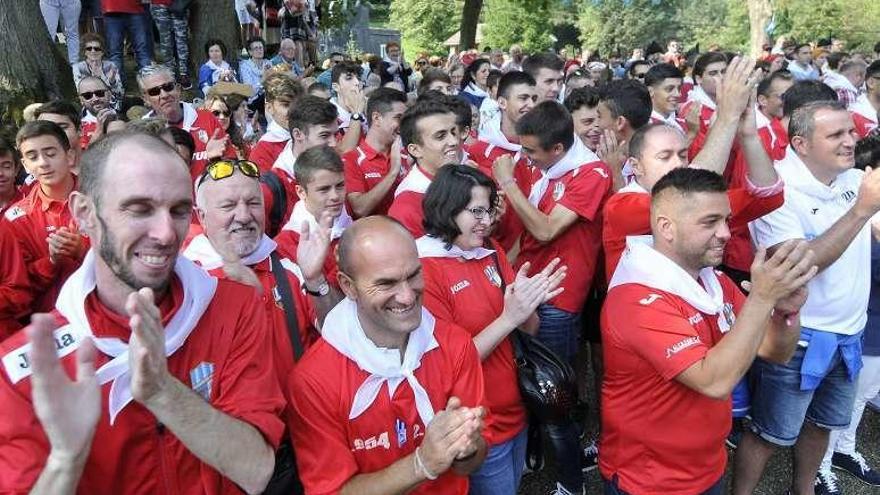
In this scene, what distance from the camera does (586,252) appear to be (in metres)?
4.08

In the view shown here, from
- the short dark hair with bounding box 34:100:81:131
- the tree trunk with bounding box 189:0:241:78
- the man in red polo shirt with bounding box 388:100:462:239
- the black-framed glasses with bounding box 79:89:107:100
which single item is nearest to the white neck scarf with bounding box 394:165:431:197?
the man in red polo shirt with bounding box 388:100:462:239

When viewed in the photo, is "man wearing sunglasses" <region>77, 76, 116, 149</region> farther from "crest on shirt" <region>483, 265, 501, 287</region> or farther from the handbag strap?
"crest on shirt" <region>483, 265, 501, 287</region>

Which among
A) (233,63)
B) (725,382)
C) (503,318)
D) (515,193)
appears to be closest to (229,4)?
(233,63)

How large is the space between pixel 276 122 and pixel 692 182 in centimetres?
404

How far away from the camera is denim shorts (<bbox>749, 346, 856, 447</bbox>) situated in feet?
11.1

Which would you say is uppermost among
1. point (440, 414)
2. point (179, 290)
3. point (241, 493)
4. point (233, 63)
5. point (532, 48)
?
point (179, 290)

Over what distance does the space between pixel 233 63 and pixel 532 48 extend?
40.3 m

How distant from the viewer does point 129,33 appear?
415 inches

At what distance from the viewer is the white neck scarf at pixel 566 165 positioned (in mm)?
4039

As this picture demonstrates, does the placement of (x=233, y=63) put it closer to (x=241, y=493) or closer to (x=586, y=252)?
(x=586, y=252)

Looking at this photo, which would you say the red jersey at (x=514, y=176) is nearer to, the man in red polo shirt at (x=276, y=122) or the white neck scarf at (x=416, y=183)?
the white neck scarf at (x=416, y=183)

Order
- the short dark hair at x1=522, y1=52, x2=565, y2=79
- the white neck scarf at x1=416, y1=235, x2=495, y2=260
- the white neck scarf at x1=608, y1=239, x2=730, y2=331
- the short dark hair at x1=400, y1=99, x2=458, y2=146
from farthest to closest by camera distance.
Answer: the short dark hair at x1=522, y1=52, x2=565, y2=79
the short dark hair at x1=400, y1=99, x2=458, y2=146
the white neck scarf at x1=416, y1=235, x2=495, y2=260
the white neck scarf at x1=608, y1=239, x2=730, y2=331

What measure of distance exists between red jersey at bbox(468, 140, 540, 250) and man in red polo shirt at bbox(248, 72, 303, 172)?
159cm

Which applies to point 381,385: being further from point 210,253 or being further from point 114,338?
point 210,253
